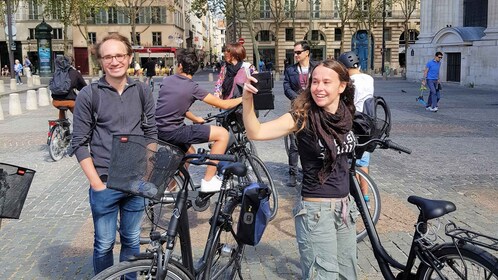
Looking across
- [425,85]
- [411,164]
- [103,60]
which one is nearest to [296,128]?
[103,60]

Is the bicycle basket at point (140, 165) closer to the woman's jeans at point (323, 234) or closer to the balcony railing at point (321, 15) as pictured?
the woman's jeans at point (323, 234)

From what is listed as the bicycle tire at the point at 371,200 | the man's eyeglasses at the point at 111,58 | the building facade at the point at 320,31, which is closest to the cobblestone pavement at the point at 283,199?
the bicycle tire at the point at 371,200

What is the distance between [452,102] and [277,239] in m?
17.1

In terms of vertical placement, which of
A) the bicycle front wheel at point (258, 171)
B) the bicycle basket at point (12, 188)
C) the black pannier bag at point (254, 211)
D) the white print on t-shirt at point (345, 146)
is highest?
the white print on t-shirt at point (345, 146)

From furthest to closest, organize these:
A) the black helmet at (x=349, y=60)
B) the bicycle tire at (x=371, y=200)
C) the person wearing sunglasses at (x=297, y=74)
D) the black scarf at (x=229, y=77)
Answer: the black scarf at (x=229, y=77)
the person wearing sunglasses at (x=297, y=74)
the black helmet at (x=349, y=60)
the bicycle tire at (x=371, y=200)

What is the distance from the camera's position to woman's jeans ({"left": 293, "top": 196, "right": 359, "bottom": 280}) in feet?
10.7

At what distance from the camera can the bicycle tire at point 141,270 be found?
2.92 meters

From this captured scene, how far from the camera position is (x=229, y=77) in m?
7.85

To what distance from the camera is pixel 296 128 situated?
131 inches

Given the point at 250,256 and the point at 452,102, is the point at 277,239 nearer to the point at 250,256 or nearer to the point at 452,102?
the point at 250,256

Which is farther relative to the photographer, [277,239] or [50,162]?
[50,162]

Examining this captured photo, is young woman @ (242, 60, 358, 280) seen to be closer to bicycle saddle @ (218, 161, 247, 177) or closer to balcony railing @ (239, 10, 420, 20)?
bicycle saddle @ (218, 161, 247, 177)

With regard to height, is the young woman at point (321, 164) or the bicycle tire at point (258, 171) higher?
the young woman at point (321, 164)

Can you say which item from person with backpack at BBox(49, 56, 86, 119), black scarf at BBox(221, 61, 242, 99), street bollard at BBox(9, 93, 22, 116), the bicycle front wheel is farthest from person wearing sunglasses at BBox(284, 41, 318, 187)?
street bollard at BBox(9, 93, 22, 116)
